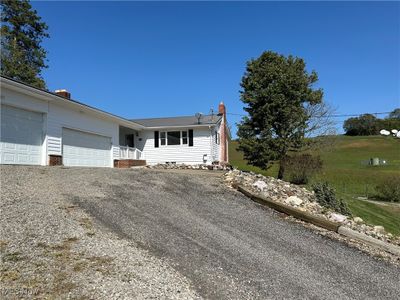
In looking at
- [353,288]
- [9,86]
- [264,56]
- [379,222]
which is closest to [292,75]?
[264,56]

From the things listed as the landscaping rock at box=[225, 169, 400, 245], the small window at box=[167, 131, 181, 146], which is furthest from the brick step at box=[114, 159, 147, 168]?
the landscaping rock at box=[225, 169, 400, 245]

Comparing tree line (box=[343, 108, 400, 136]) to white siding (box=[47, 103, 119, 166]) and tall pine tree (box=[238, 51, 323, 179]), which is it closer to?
tall pine tree (box=[238, 51, 323, 179])

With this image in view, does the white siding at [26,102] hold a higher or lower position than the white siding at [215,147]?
higher

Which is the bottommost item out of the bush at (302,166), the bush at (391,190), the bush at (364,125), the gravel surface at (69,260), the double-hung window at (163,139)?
the bush at (391,190)

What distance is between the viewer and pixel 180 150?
2552cm

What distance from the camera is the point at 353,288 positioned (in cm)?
529

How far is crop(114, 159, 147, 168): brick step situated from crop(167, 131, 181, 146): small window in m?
2.47

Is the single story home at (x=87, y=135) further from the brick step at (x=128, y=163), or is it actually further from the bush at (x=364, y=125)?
the bush at (x=364, y=125)

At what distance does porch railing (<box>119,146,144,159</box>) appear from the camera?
75.0 feet

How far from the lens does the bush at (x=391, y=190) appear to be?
23.1 m

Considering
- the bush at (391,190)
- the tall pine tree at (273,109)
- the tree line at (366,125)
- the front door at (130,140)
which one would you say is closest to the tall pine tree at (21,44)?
the front door at (130,140)

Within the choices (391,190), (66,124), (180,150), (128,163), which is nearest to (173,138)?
(180,150)

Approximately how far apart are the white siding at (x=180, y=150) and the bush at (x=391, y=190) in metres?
12.2

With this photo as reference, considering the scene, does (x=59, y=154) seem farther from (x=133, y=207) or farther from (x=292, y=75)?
(x=292, y=75)
